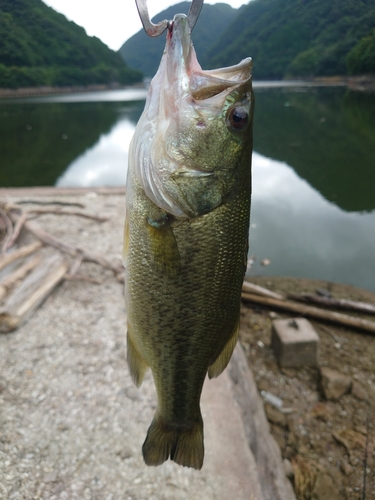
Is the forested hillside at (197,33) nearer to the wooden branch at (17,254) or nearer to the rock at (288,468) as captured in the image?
the wooden branch at (17,254)

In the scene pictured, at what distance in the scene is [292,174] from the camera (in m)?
14.6

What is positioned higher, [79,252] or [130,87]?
[130,87]

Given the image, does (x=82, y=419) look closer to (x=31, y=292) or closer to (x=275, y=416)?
(x=31, y=292)

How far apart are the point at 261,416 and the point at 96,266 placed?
3321 mm

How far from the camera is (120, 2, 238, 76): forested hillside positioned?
7.78 ft

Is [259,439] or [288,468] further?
[288,468]

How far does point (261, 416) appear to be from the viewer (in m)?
3.29

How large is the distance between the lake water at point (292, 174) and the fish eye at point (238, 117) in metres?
6.31

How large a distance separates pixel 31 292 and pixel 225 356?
354 centimetres

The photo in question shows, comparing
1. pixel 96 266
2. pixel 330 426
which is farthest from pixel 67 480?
pixel 96 266

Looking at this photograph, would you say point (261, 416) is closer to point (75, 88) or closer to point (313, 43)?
point (75, 88)

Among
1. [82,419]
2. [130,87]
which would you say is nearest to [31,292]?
[82,419]

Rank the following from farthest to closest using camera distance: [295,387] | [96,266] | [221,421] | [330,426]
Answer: [96,266], [295,387], [330,426], [221,421]

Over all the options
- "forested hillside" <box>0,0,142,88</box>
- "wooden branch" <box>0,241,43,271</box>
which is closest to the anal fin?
"wooden branch" <box>0,241,43,271</box>
